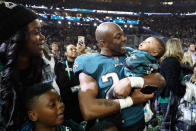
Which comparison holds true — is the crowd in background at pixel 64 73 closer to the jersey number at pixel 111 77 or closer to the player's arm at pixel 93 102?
the player's arm at pixel 93 102

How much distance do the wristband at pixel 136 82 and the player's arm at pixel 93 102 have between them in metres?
0.09

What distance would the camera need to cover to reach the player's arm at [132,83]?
141 cm

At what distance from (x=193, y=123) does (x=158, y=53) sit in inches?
78.0

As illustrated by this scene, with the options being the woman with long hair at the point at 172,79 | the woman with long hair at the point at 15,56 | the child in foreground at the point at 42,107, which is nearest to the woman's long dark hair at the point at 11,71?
the woman with long hair at the point at 15,56

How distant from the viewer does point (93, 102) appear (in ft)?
4.51

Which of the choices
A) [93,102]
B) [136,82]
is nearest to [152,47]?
[136,82]

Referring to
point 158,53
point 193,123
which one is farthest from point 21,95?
point 193,123

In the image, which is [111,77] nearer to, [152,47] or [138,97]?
[138,97]

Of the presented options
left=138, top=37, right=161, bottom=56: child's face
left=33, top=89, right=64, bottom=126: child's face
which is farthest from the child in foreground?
left=138, top=37, right=161, bottom=56: child's face

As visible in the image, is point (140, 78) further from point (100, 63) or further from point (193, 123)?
point (193, 123)

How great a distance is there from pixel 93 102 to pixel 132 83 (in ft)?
1.13

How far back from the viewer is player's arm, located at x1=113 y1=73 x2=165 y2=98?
1.41m

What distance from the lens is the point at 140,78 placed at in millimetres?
1503

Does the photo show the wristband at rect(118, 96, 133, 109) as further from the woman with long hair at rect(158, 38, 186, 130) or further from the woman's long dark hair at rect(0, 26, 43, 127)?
the woman with long hair at rect(158, 38, 186, 130)
